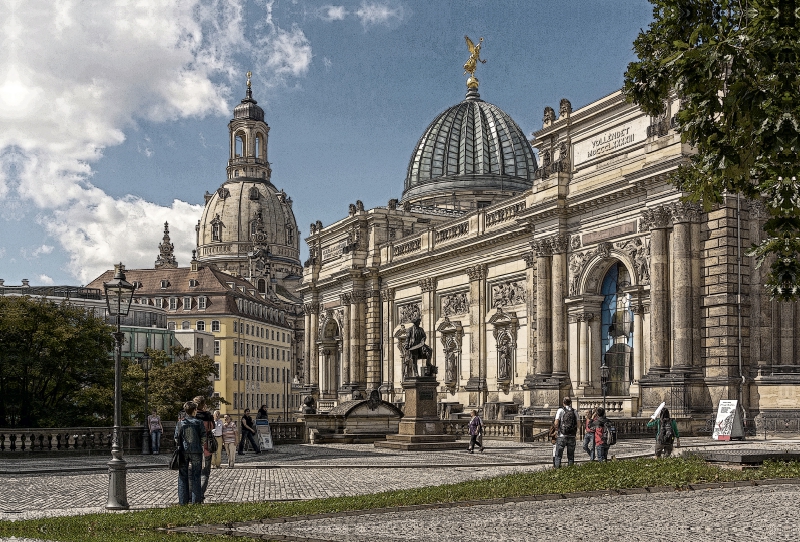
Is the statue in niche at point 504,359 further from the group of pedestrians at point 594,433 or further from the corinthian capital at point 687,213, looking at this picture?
the group of pedestrians at point 594,433

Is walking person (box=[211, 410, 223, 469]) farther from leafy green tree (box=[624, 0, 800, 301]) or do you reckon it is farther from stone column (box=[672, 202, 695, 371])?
stone column (box=[672, 202, 695, 371])

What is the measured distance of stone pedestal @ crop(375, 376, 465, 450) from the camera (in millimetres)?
36344

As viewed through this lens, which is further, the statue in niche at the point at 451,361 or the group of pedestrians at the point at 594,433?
the statue in niche at the point at 451,361

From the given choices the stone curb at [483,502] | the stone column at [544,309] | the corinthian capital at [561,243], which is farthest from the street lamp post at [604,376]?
the stone curb at [483,502]

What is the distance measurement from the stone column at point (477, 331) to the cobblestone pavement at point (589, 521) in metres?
41.8

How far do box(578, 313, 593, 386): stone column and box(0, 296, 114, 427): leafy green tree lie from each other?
22.6 meters

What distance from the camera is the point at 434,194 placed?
81.2 m

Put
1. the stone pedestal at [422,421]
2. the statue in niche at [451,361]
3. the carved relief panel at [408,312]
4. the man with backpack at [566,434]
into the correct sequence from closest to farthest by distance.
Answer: the man with backpack at [566,434] < the stone pedestal at [422,421] < the statue in niche at [451,361] < the carved relief panel at [408,312]

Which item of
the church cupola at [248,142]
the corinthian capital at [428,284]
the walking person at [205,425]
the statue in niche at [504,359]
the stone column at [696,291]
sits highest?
the church cupola at [248,142]

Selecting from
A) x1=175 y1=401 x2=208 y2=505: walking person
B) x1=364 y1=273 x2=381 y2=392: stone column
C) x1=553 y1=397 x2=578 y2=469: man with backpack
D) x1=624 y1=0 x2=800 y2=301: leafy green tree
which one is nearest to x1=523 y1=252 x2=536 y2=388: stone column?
x1=364 y1=273 x2=381 y2=392: stone column

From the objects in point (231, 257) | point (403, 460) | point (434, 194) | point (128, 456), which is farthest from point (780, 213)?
point (231, 257)

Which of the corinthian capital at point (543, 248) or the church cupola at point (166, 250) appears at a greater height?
the church cupola at point (166, 250)

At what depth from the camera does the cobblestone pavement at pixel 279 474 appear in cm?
2056

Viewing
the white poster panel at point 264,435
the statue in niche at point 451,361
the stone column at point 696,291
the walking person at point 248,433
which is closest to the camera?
the walking person at point 248,433
